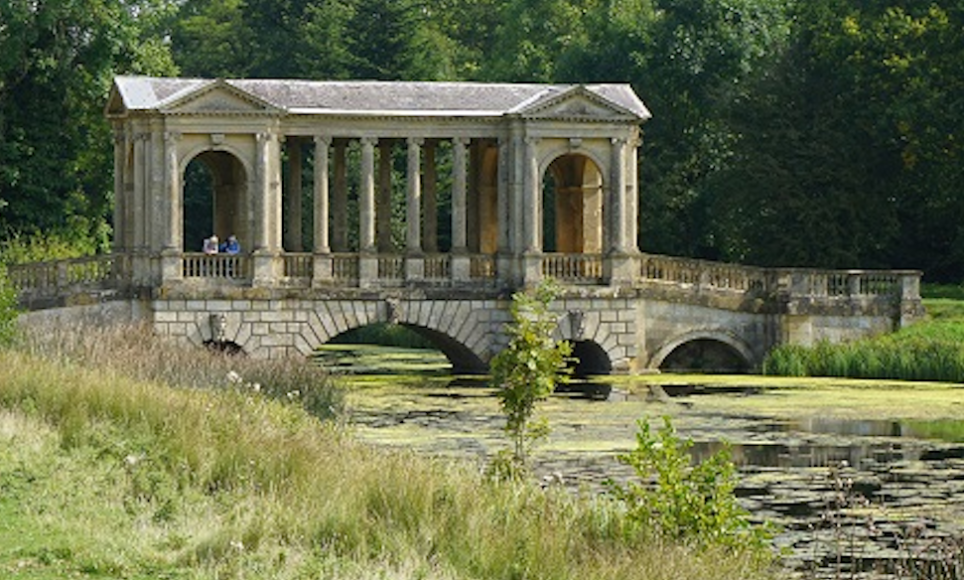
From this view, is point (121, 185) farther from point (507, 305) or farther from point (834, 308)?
point (834, 308)

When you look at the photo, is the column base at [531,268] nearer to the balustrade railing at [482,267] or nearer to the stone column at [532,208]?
the stone column at [532,208]

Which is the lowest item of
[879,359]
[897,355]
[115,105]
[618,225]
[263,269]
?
[879,359]

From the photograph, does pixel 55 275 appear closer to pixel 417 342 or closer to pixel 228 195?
pixel 228 195

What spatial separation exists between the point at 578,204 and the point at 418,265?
7.92m

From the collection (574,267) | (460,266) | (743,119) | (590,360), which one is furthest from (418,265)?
(743,119)

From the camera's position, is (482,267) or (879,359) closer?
(879,359)

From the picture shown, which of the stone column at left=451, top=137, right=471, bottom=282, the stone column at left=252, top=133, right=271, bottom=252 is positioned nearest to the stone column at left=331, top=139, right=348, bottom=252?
the stone column at left=451, top=137, right=471, bottom=282

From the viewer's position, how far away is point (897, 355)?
5528 cm

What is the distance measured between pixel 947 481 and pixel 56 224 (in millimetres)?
38235

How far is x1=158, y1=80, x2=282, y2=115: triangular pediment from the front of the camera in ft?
179

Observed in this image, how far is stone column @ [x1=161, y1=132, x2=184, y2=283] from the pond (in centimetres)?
515

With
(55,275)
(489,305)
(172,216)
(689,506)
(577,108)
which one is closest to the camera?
(689,506)

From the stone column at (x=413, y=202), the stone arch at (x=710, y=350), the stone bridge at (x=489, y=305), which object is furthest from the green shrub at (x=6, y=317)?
the stone arch at (x=710, y=350)

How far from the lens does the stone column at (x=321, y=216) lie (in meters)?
56.3
